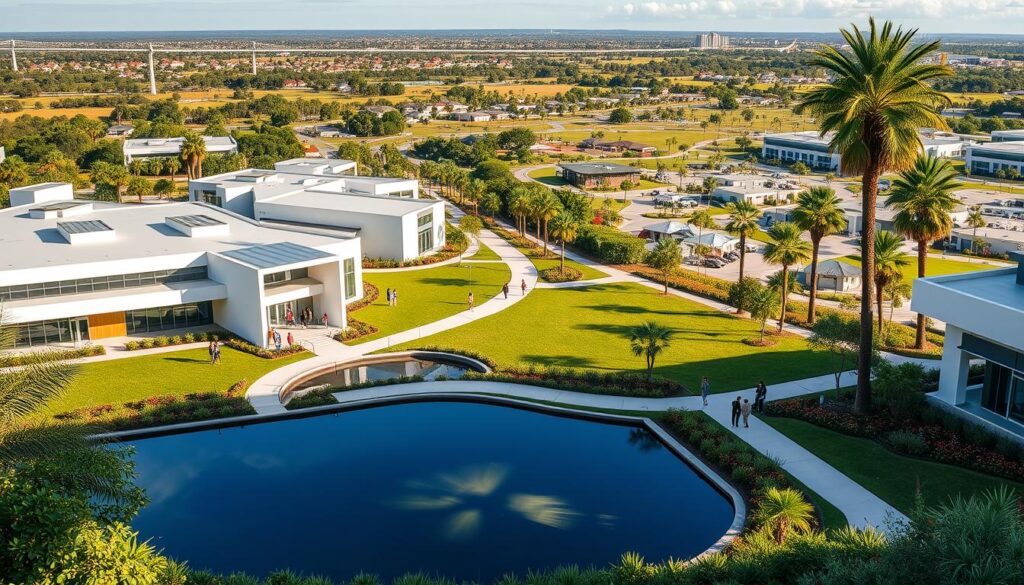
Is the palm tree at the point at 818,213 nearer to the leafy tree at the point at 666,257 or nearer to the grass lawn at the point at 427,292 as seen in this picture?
the leafy tree at the point at 666,257

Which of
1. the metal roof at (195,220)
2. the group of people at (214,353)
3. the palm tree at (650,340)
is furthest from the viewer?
the metal roof at (195,220)

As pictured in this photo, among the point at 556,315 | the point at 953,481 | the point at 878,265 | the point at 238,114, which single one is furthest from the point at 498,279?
the point at 238,114

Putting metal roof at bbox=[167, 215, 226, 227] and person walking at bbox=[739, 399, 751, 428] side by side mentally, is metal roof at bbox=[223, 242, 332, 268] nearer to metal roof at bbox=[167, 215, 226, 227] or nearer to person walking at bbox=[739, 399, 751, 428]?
metal roof at bbox=[167, 215, 226, 227]

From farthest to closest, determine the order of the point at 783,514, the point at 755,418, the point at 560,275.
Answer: the point at 560,275
the point at 755,418
the point at 783,514

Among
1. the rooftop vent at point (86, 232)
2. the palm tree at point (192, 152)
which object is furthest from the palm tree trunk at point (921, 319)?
the palm tree at point (192, 152)

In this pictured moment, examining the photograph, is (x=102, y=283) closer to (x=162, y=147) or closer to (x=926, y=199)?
(x=926, y=199)

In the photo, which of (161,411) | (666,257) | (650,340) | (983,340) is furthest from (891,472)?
(161,411)
